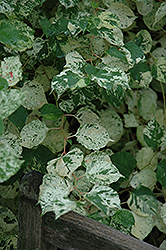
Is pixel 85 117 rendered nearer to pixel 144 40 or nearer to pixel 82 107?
pixel 82 107

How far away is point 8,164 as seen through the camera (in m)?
0.41

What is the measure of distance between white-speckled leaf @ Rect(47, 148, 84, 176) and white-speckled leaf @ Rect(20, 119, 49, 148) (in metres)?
0.10

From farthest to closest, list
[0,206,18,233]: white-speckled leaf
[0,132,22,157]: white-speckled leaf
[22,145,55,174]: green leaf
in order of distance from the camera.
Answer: [0,206,18,233]: white-speckled leaf, [22,145,55,174]: green leaf, [0,132,22,157]: white-speckled leaf

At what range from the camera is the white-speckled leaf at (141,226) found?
93 centimetres

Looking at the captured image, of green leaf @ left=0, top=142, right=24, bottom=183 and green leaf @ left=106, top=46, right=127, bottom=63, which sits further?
green leaf @ left=106, top=46, right=127, bottom=63

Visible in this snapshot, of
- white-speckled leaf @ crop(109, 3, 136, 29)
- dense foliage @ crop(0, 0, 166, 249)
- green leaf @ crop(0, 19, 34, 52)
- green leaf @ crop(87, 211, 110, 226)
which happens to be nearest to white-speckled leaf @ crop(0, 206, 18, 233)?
dense foliage @ crop(0, 0, 166, 249)

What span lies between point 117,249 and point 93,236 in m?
0.05

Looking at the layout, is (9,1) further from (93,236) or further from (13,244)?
(13,244)

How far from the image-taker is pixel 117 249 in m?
0.54

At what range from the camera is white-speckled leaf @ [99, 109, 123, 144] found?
3.35 feet

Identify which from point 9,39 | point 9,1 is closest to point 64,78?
point 9,39

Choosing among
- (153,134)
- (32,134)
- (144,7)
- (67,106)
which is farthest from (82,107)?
(144,7)

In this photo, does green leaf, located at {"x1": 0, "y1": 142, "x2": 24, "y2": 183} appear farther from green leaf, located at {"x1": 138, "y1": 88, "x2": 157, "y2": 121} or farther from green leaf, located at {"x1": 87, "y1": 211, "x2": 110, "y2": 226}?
green leaf, located at {"x1": 138, "y1": 88, "x2": 157, "y2": 121}

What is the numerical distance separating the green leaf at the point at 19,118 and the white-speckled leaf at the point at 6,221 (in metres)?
0.34
